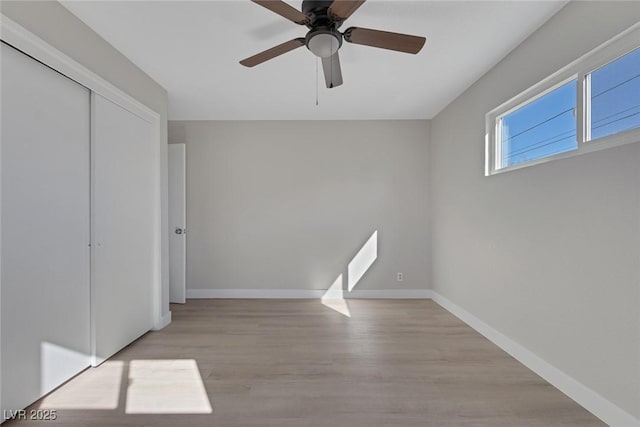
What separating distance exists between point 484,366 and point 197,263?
350cm

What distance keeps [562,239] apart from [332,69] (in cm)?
186

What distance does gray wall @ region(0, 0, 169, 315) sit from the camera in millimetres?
1699

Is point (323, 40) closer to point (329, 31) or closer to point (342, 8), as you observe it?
point (329, 31)

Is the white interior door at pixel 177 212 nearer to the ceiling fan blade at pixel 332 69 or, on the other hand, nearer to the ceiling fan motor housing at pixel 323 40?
the ceiling fan blade at pixel 332 69

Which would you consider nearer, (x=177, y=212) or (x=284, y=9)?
(x=284, y=9)

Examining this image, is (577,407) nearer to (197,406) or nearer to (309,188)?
(197,406)

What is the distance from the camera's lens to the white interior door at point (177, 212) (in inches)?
149

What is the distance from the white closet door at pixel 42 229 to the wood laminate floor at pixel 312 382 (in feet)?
0.84

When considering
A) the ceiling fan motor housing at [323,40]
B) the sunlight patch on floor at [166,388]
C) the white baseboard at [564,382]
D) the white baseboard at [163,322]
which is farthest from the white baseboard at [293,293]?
the ceiling fan motor housing at [323,40]

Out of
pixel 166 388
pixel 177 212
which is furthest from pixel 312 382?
pixel 177 212

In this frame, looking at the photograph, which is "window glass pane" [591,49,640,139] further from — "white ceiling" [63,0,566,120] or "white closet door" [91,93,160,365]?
"white closet door" [91,93,160,365]

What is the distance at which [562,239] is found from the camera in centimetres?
190

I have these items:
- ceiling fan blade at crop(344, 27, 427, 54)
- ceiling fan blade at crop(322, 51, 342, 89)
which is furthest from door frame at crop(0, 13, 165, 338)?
ceiling fan blade at crop(344, 27, 427, 54)

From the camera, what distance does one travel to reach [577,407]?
1.74 metres
